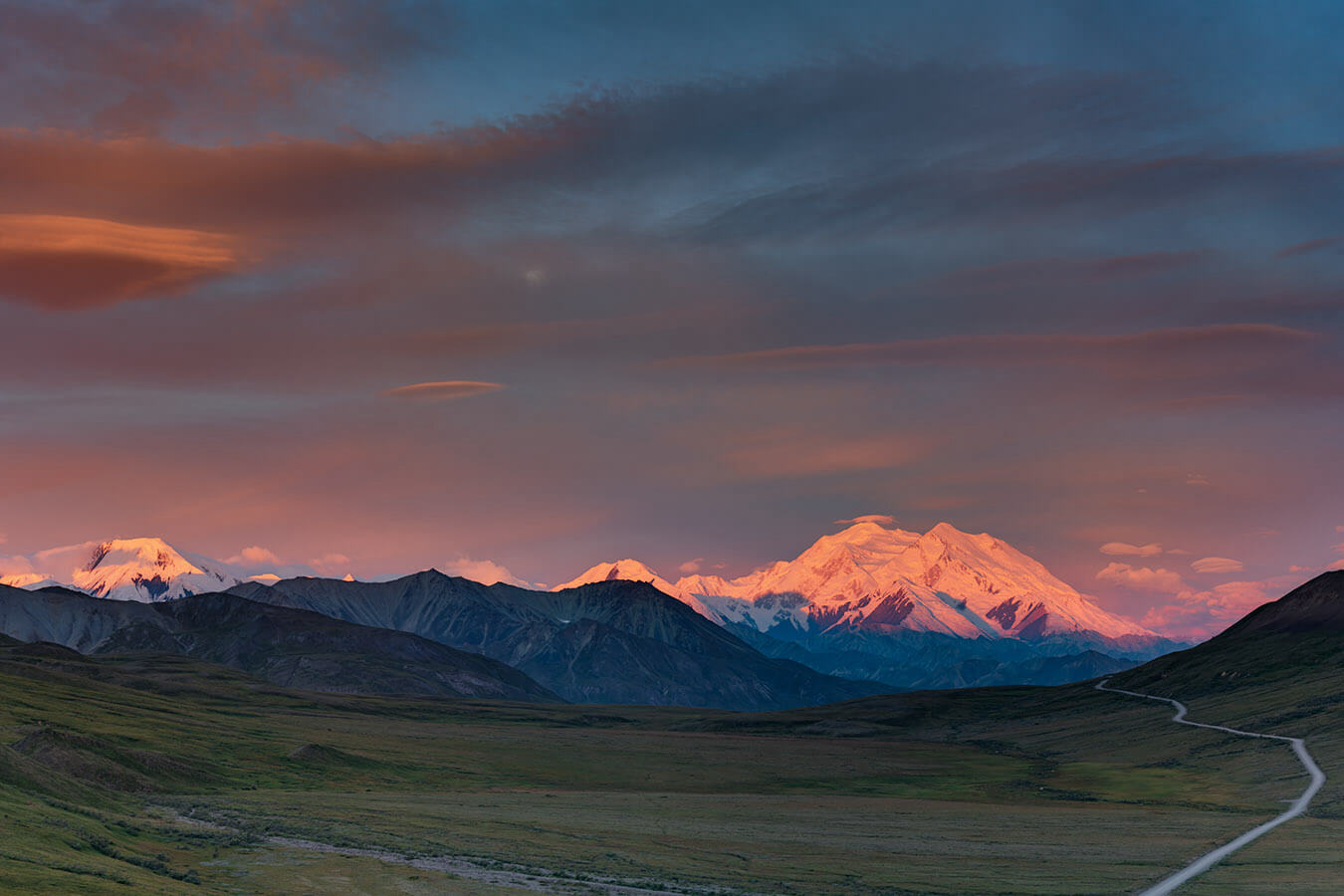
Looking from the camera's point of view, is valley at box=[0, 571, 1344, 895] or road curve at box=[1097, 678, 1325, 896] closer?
valley at box=[0, 571, 1344, 895]

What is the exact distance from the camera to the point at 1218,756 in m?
190

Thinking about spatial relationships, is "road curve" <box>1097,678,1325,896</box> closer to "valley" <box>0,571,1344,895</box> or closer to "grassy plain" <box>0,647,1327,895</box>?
"valley" <box>0,571,1344,895</box>

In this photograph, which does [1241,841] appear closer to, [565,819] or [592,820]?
[592,820]

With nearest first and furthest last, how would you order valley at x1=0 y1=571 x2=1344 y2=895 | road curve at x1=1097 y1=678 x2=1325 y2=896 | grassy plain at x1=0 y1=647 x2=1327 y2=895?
1. grassy plain at x1=0 y1=647 x2=1327 y2=895
2. valley at x1=0 y1=571 x2=1344 y2=895
3. road curve at x1=1097 y1=678 x2=1325 y2=896

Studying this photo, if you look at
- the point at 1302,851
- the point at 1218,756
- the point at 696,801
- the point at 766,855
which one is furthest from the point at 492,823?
the point at 1218,756

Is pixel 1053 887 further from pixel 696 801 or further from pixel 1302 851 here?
pixel 696 801

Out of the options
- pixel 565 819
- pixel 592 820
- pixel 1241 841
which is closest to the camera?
pixel 1241 841

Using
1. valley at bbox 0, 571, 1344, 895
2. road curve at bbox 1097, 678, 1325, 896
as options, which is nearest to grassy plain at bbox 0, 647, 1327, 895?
valley at bbox 0, 571, 1344, 895

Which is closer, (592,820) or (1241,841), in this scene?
(1241,841)

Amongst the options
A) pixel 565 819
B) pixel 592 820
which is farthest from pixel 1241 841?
pixel 565 819

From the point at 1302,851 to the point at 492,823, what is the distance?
6719 centimetres

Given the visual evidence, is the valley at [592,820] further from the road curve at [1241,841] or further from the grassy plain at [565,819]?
the road curve at [1241,841]

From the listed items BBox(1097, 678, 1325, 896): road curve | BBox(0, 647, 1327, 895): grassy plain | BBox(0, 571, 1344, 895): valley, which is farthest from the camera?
BBox(1097, 678, 1325, 896): road curve

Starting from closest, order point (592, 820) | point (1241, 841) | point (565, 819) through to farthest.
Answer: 1. point (1241, 841)
2. point (565, 819)
3. point (592, 820)
